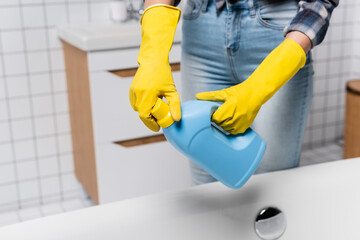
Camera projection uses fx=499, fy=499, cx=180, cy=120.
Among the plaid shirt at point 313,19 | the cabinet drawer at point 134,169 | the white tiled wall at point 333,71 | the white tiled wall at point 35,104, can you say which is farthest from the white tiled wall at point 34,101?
the plaid shirt at point 313,19

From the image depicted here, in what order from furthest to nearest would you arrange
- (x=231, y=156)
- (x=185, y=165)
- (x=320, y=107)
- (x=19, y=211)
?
(x=320, y=107)
(x=19, y=211)
(x=185, y=165)
(x=231, y=156)

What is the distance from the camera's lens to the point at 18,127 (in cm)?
229

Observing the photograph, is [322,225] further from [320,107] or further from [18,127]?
[320,107]

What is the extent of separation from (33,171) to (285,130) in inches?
60.7

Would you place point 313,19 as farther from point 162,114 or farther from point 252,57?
point 162,114

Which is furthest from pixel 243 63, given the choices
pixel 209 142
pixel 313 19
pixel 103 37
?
pixel 103 37

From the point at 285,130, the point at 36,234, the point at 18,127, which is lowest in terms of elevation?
the point at 18,127

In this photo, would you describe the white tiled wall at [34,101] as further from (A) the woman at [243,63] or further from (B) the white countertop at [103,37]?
(A) the woman at [243,63]

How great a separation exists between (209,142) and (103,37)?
1089 millimetres

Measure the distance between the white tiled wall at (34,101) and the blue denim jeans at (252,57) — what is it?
1184mm

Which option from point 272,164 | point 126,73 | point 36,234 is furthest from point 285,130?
point 126,73

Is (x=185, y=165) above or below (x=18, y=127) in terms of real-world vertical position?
below

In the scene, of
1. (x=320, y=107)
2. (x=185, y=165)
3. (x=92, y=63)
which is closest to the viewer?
(x=92, y=63)

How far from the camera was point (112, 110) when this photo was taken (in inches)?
78.7
